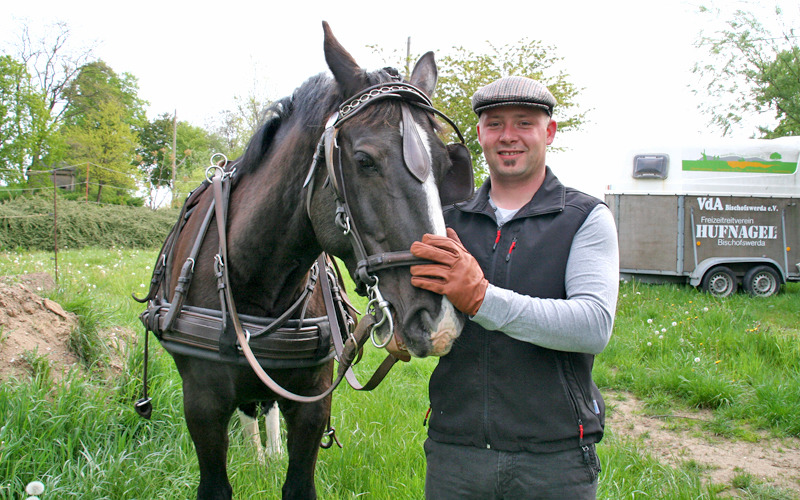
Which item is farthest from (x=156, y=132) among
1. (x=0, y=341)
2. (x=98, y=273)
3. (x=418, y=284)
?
(x=418, y=284)

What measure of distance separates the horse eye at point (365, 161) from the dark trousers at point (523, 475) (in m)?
1.00

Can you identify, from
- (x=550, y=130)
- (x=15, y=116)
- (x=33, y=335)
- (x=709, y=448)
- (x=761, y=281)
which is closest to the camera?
(x=550, y=130)

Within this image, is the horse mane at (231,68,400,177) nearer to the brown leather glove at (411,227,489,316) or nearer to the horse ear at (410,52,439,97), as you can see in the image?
the horse ear at (410,52,439,97)

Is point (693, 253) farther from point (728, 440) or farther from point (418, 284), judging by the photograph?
point (418, 284)

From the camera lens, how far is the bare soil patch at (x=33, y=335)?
3.37 metres

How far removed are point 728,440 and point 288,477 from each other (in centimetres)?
346

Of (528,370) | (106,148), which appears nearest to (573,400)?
(528,370)

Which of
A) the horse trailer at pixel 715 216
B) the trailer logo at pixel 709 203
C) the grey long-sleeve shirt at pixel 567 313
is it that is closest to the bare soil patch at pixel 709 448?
the grey long-sleeve shirt at pixel 567 313

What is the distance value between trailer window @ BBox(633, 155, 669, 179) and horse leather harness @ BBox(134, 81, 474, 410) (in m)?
9.55

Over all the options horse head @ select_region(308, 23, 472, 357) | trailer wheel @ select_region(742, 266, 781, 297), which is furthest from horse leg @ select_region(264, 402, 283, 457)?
trailer wheel @ select_region(742, 266, 781, 297)

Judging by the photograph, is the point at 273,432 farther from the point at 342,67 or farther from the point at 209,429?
the point at 342,67

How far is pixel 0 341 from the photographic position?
11.0 feet

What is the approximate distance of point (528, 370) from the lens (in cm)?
168

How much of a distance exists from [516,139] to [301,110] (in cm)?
85
